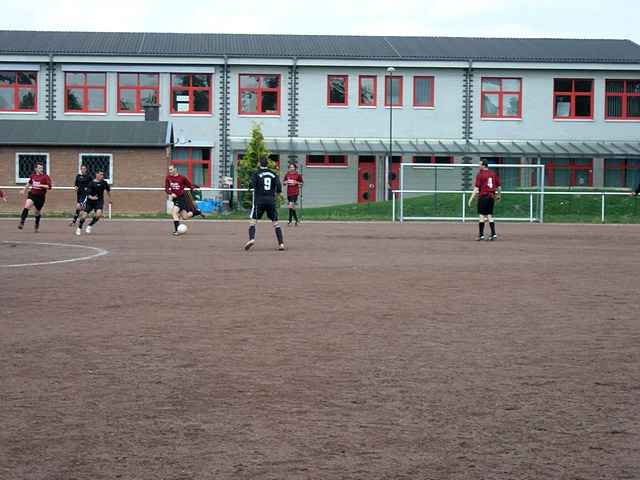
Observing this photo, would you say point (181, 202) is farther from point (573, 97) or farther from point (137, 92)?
point (573, 97)

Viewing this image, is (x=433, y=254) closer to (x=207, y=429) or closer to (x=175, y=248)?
(x=175, y=248)

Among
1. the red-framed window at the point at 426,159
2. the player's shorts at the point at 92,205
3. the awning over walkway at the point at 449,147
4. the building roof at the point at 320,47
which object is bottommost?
the player's shorts at the point at 92,205

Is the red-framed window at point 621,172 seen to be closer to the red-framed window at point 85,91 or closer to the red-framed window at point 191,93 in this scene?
the red-framed window at point 191,93

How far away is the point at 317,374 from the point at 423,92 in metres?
50.2

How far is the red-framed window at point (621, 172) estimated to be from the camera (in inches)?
2250

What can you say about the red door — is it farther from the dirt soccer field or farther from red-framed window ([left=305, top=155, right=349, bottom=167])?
the dirt soccer field

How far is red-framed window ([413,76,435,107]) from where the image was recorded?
56.9 m

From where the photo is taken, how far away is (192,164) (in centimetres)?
5603

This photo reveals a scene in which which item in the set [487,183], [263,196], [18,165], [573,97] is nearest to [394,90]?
[573,97]

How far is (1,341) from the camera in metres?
9.42

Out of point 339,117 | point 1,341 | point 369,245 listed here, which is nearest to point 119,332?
point 1,341

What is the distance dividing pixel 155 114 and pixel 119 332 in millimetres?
→ 41799

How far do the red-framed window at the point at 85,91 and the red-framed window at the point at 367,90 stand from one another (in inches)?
513

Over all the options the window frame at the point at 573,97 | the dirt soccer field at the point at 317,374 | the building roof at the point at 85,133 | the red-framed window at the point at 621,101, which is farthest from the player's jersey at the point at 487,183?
the red-framed window at the point at 621,101
